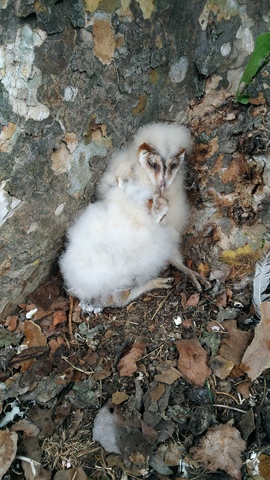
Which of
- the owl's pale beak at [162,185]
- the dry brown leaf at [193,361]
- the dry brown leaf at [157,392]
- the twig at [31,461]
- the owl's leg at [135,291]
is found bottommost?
the dry brown leaf at [193,361]

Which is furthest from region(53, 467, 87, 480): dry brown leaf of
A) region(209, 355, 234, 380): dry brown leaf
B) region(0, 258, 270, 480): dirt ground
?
region(209, 355, 234, 380): dry brown leaf

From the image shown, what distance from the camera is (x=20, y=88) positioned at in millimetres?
2123

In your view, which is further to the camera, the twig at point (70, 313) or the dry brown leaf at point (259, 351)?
the twig at point (70, 313)

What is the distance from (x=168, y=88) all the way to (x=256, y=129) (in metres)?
0.61

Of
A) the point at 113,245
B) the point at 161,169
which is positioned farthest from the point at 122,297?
the point at 161,169

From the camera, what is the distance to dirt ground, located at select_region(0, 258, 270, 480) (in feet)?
6.72

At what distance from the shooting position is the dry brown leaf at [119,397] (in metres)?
2.24

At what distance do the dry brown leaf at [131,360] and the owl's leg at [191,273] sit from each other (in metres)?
0.49

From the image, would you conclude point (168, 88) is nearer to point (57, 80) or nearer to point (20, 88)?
point (57, 80)

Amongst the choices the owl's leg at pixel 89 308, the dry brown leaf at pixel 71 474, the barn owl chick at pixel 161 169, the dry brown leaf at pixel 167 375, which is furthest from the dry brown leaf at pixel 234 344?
the dry brown leaf at pixel 71 474

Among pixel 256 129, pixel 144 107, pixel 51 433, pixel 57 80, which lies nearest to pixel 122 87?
pixel 144 107

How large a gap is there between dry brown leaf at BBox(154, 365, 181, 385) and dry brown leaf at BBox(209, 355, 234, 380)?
187 millimetres

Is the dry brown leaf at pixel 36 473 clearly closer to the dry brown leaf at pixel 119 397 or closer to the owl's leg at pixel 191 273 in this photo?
the dry brown leaf at pixel 119 397

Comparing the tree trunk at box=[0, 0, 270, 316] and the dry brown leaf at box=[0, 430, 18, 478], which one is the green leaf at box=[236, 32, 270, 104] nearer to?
the tree trunk at box=[0, 0, 270, 316]
